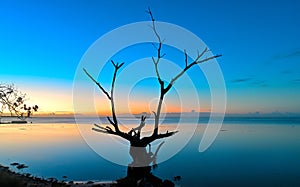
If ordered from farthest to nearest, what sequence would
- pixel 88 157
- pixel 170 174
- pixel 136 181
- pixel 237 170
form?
1. pixel 88 157
2. pixel 237 170
3. pixel 170 174
4. pixel 136 181

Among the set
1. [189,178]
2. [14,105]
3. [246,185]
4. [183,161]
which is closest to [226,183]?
[246,185]

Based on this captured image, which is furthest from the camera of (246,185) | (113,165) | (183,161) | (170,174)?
(183,161)

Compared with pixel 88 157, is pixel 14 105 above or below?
above

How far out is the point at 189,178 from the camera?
21.8m

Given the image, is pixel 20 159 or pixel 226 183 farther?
pixel 20 159

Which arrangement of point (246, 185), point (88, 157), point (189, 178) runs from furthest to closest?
point (88, 157)
point (189, 178)
point (246, 185)

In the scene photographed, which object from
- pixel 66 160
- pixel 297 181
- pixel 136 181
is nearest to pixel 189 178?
pixel 297 181

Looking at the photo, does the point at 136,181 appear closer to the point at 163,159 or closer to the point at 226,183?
the point at 226,183

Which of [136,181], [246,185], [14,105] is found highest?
[14,105]

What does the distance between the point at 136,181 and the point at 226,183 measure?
9577 mm

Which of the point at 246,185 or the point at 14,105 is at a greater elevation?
the point at 14,105

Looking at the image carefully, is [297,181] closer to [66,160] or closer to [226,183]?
[226,183]

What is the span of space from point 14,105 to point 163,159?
23.0 meters

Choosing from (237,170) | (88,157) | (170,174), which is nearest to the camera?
(170,174)
